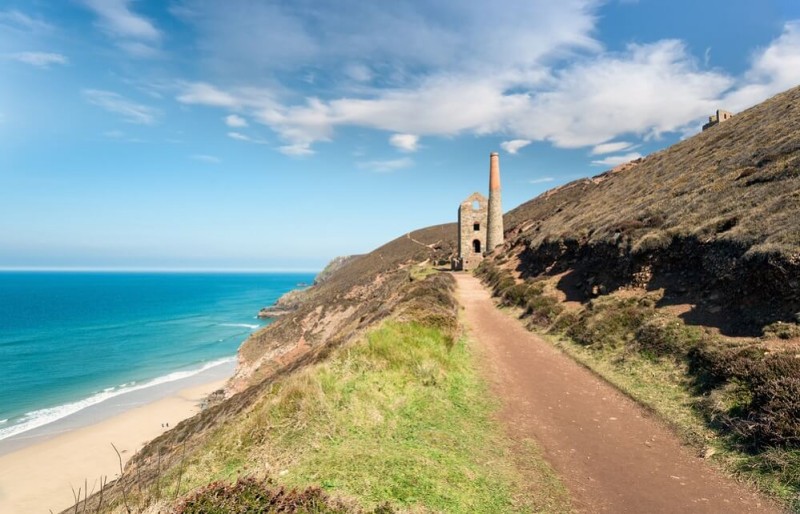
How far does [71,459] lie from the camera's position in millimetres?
20703

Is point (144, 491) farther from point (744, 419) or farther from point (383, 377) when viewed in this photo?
point (744, 419)

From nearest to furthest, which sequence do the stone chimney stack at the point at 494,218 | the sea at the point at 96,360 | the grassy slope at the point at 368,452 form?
1. the grassy slope at the point at 368,452
2. the sea at the point at 96,360
3. the stone chimney stack at the point at 494,218

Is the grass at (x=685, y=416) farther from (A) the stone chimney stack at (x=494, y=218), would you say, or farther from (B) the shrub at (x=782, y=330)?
(A) the stone chimney stack at (x=494, y=218)

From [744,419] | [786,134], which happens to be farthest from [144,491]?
[786,134]

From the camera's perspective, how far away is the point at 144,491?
5488mm

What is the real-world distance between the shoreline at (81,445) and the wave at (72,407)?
2.94ft

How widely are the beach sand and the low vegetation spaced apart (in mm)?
17419

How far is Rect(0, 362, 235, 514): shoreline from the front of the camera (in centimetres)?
1777

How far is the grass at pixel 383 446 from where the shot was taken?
17.4ft

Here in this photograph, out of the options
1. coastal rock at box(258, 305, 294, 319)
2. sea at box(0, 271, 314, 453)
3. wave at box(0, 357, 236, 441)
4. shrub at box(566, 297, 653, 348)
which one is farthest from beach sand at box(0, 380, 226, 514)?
coastal rock at box(258, 305, 294, 319)

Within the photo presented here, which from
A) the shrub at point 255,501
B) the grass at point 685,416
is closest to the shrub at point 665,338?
the grass at point 685,416

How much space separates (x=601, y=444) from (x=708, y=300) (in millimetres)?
7142

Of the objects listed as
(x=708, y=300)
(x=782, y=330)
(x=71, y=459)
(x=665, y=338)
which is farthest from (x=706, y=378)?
(x=71, y=459)

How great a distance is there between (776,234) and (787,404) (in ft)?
20.8
